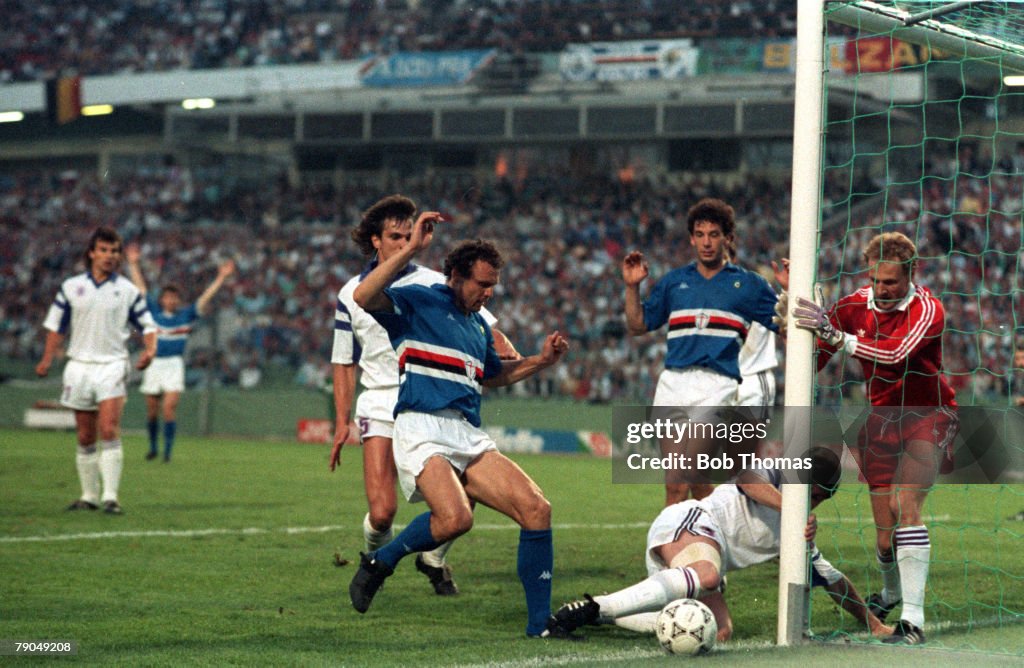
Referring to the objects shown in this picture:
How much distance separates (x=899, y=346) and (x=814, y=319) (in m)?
0.61

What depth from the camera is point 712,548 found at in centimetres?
577

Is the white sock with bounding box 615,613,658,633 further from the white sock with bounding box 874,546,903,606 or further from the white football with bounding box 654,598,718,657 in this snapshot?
the white sock with bounding box 874,546,903,606

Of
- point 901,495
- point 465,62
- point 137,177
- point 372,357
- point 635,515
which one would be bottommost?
point 635,515

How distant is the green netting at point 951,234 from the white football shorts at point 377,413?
2.45 m

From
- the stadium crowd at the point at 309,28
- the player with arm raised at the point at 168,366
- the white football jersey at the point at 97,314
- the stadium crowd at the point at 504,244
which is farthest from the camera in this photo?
the stadium crowd at the point at 309,28

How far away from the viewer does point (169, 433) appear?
17391 mm

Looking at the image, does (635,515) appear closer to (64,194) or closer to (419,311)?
(419,311)

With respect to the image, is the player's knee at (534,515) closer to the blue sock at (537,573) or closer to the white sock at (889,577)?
the blue sock at (537,573)

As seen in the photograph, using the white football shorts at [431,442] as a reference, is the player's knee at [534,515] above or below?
below

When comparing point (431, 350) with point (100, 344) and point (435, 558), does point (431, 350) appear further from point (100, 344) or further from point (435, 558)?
point (100, 344)

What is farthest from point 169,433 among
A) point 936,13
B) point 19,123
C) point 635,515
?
point 19,123

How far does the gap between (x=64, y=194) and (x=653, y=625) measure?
110 ft

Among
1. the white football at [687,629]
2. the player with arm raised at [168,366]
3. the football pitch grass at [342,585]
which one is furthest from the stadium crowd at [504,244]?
the white football at [687,629]

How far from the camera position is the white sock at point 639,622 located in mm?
5867
